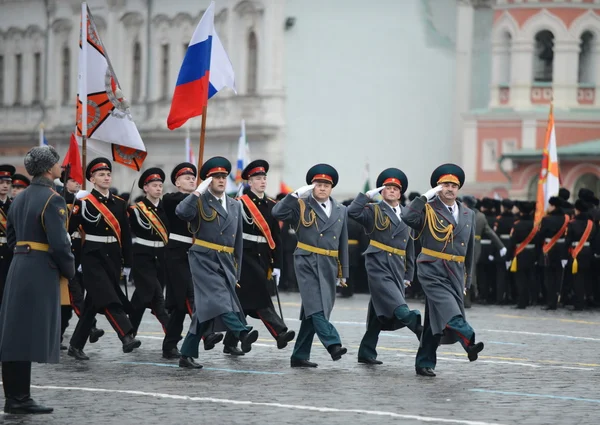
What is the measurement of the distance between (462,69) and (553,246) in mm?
19208

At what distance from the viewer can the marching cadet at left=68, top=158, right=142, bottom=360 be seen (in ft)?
53.0

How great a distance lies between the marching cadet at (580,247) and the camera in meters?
24.6

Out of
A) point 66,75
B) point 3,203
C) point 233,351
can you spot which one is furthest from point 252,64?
point 233,351

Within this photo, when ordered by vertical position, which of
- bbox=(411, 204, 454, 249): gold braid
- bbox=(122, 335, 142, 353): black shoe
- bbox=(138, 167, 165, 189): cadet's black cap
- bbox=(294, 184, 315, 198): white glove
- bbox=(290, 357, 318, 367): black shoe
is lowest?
bbox=(290, 357, 318, 367): black shoe

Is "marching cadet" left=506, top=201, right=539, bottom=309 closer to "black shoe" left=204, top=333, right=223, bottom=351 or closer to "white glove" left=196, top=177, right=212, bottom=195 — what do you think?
"black shoe" left=204, top=333, right=223, bottom=351

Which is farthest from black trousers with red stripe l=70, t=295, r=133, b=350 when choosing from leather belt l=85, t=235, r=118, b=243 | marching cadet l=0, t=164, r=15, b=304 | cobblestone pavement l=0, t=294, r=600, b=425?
marching cadet l=0, t=164, r=15, b=304

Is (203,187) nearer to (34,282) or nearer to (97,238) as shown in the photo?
(97,238)

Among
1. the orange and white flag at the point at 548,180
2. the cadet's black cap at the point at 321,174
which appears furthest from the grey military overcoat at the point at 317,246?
the orange and white flag at the point at 548,180

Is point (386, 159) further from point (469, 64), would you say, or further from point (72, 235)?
point (72, 235)

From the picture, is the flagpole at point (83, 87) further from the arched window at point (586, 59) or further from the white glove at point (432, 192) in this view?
the arched window at point (586, 59)

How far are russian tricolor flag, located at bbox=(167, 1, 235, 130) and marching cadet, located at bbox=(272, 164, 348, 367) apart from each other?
6.12ft

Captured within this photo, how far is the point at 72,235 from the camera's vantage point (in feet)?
57.4

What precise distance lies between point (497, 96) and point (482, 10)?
3327 mm

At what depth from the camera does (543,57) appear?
133 ft
